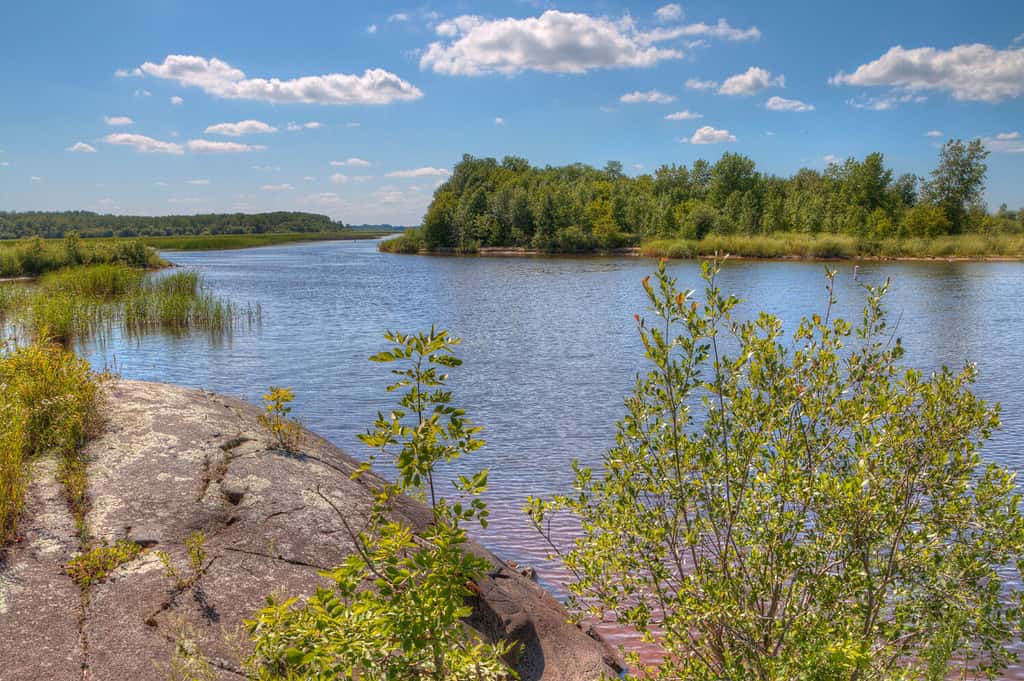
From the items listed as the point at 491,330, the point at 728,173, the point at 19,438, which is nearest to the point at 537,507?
the point at 19,438

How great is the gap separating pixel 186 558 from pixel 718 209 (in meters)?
104

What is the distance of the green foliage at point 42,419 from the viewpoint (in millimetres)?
4828

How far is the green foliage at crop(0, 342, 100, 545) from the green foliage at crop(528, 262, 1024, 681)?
11.8ft

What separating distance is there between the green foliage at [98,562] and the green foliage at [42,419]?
483mm

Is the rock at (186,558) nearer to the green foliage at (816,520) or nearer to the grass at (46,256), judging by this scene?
the green foliage at (816,520)

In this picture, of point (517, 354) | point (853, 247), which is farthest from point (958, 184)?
point (517, 354)

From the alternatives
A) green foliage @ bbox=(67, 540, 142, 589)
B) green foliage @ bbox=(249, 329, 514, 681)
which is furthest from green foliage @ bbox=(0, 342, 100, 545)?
green foliage @ bbox=(249, 329, 514, 681)

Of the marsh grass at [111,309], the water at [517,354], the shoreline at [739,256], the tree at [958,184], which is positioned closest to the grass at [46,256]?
the water at [517,354]

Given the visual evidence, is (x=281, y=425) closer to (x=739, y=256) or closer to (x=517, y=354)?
(x=517, y=354)

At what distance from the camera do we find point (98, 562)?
4.34m

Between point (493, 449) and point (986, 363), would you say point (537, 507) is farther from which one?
point (986, 363)

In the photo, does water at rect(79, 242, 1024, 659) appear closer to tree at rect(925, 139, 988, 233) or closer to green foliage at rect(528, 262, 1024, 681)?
green foliage at rect(528, 262, 1024, 681)

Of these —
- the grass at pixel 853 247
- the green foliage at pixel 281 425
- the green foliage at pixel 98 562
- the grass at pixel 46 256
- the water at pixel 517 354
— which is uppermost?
the grass at pixel 853 247

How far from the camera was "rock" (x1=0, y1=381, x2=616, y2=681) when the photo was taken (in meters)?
3.84
